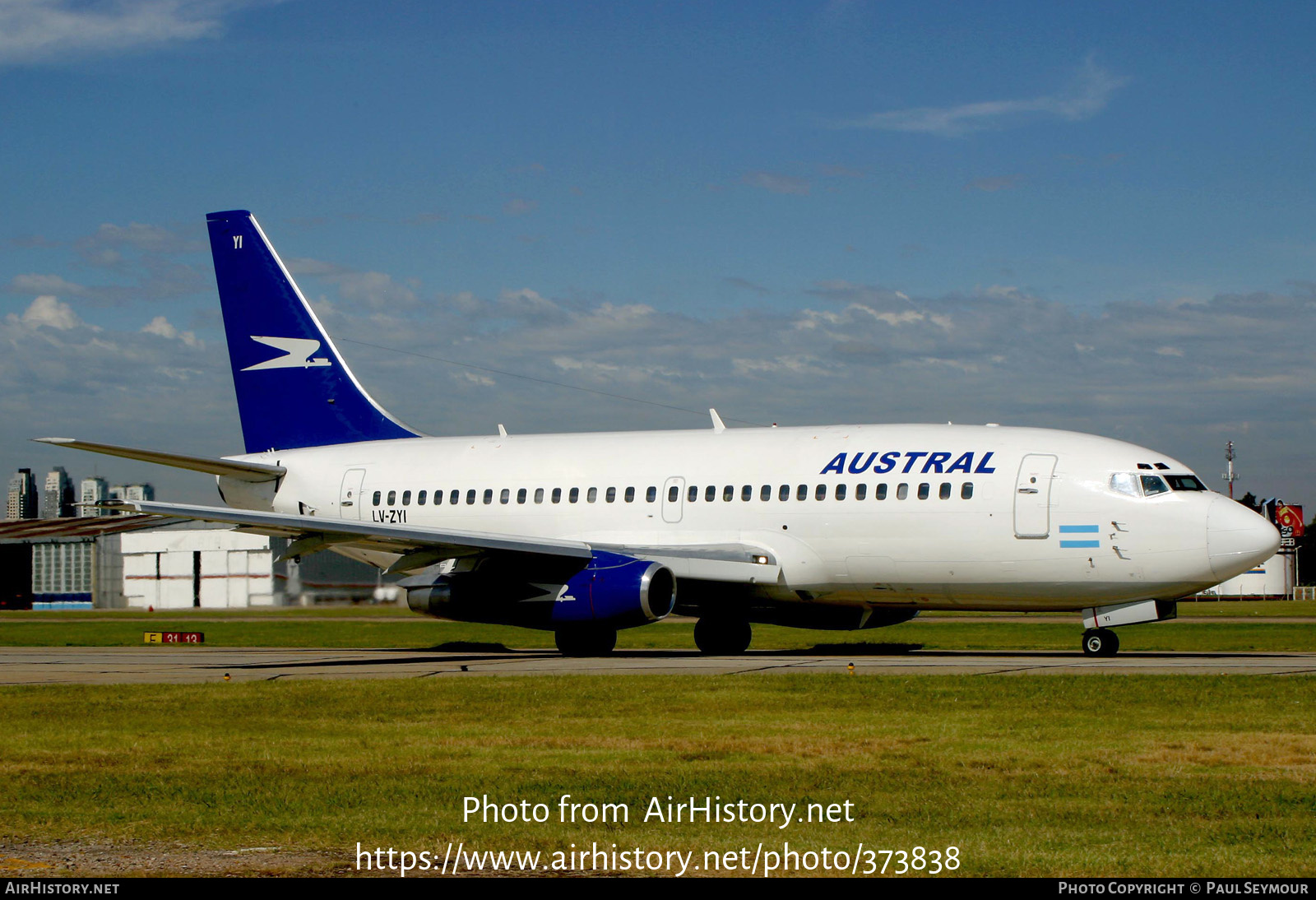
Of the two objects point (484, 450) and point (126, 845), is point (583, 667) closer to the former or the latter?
point (484, 450)

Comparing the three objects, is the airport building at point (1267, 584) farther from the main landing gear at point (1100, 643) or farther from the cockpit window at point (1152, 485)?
the cockpit window at point (1152, 485)

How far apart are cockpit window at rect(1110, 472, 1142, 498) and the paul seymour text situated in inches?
594

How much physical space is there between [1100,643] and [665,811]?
16294mm

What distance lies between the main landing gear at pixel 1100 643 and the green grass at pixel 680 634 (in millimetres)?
4019

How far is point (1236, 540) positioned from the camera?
22.3 metres

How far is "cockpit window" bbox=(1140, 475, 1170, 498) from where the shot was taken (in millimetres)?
23062

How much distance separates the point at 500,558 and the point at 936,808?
17.4m

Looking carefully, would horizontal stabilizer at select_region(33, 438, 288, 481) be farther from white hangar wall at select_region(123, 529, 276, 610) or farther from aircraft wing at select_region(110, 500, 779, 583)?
white hangar wall at select_region(123, 529, 276, 610)

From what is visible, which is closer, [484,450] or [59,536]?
[484,450]

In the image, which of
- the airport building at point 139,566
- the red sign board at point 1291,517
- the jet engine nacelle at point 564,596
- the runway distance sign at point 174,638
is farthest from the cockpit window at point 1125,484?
the red sign board at point 1291,517

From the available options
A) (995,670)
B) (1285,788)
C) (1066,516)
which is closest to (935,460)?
(1066,516)

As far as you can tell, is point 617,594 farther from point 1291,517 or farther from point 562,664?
point 1291,517

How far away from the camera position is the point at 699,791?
Answer: 32.8 ft

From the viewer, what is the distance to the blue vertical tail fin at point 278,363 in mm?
33031
